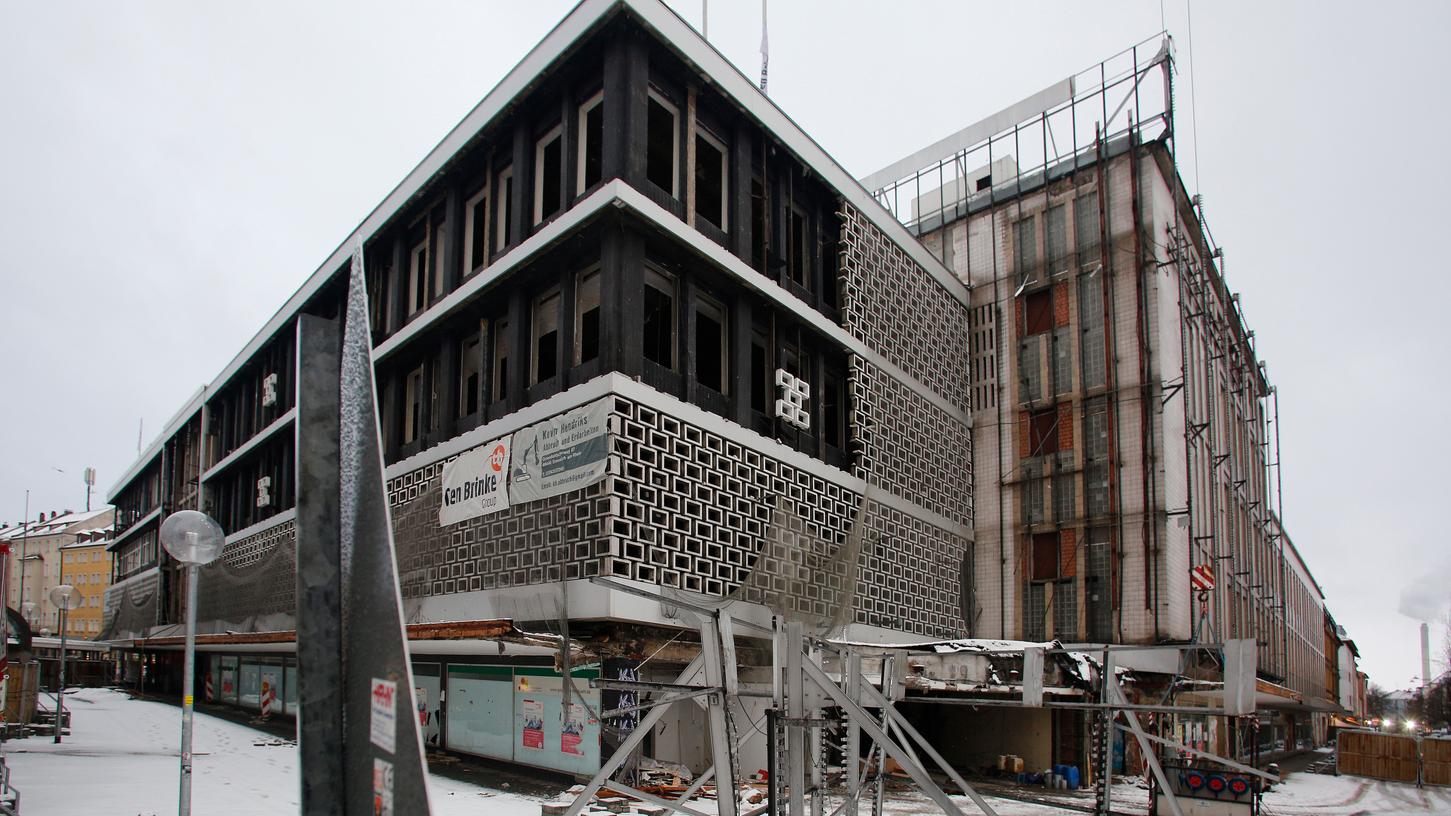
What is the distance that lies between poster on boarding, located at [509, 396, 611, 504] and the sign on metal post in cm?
1354

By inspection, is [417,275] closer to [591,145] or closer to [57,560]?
[591,145]

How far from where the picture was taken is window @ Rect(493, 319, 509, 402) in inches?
799

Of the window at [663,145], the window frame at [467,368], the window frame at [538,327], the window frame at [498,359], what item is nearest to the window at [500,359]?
the window frame at [498,359]

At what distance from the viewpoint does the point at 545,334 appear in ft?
63.8

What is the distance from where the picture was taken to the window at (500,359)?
2029cm

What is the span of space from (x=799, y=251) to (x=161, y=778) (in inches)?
626

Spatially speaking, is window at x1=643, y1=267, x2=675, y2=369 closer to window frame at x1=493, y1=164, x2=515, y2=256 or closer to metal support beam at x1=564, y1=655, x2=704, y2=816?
window frame at x1=493, y1=164, x2=515, y2=256

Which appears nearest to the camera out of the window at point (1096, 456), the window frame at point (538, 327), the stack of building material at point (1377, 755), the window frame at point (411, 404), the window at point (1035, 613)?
the window frame at point (538, 327)

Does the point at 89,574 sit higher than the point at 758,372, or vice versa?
the point at 758,372

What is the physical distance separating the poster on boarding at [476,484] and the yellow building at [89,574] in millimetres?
85119

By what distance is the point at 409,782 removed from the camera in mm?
2312

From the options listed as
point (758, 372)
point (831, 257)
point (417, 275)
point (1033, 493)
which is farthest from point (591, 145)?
point (1033, 493)

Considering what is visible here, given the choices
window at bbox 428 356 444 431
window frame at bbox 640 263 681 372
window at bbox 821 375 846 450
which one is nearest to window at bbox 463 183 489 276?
window at bbox 428 356 444 431

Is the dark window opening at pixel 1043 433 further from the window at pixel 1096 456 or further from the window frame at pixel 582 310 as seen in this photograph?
the window frame at pixel 582 310
